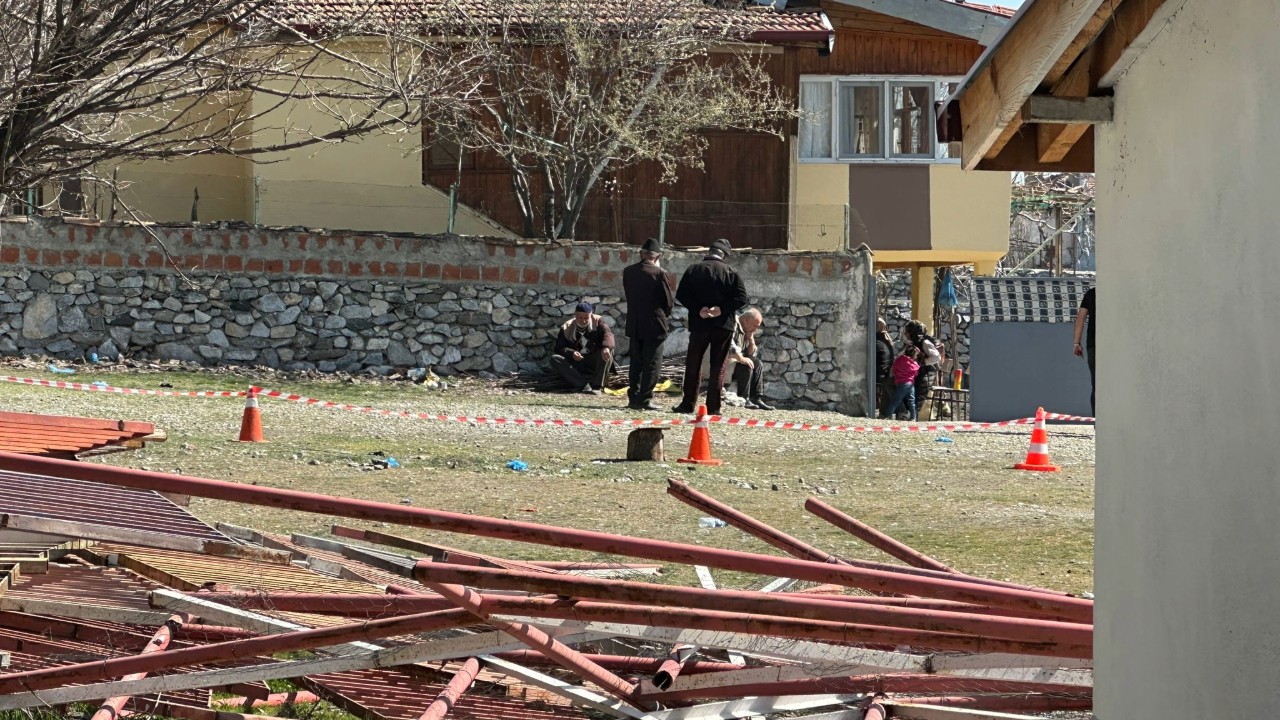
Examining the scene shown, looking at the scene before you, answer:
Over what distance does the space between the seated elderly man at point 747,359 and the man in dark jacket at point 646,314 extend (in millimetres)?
2237

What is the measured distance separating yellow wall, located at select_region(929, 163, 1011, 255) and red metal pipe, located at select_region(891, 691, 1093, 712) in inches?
776

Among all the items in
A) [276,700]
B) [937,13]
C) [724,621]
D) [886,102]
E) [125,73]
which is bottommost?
[276,700]

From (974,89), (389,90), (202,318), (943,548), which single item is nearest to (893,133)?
(202,318)

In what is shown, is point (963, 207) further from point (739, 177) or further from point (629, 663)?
point (629, 663)

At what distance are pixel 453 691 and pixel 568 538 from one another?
1.93 feet

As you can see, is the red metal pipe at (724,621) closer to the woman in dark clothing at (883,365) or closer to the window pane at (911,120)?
the woman in dark clothing at (883,365)

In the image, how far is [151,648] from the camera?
15.7 ft

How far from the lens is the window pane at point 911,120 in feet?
79.8

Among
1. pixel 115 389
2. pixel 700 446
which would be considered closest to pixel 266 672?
pixel 700 446

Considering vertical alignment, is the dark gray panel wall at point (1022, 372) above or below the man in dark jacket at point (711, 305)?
below

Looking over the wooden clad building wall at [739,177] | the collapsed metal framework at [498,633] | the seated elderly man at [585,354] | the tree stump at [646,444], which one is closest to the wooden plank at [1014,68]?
the collapsed metal framework at [498,633]

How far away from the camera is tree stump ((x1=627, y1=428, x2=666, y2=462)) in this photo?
1216 centimetres

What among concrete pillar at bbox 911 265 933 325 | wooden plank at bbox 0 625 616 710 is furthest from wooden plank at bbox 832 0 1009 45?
wooden plank at bbox 0 625 616 710

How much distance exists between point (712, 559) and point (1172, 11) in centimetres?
182
